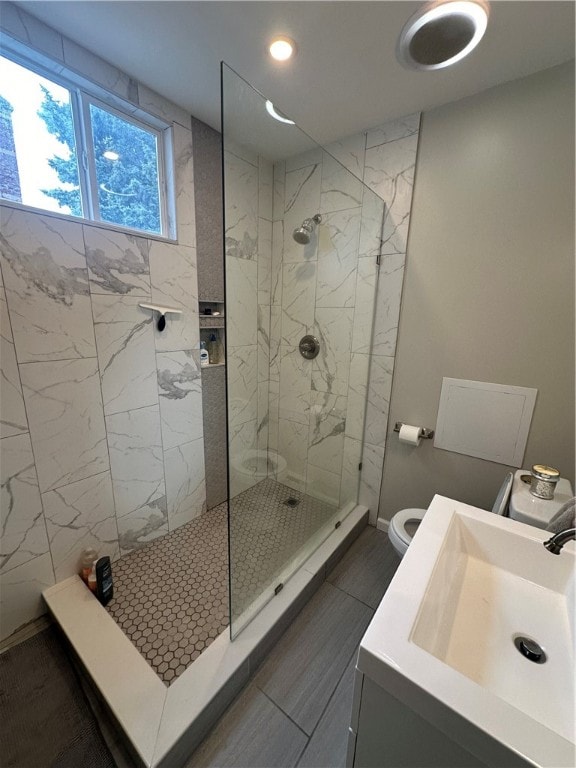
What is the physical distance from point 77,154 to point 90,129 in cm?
14

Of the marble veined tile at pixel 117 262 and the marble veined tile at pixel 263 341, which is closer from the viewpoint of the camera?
the marble veined tile at pixel 117 262

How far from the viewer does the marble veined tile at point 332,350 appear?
196 centimetres

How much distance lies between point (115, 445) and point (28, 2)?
5.94 ft

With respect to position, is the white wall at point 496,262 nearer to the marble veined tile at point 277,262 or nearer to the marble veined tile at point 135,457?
the marble veined tile at point 277,262

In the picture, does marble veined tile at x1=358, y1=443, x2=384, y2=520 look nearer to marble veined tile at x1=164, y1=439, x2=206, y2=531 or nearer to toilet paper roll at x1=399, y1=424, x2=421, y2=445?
toilet paper roll at x1=399, y1=424, x2=421, y2=445

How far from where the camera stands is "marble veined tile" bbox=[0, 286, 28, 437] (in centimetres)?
124

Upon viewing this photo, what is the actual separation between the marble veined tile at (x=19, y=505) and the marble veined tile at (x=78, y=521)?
0.05 meters

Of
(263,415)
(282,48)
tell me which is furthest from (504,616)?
(282,48)

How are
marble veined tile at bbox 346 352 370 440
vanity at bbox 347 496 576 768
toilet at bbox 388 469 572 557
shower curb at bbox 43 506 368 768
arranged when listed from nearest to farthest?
vanity at bbox 347 496 576 768 → shower curb at bbox 43 506 368 768 → toilet at bbox 388 469 572 557 → marble veined tile at bbox 346 352 370 440

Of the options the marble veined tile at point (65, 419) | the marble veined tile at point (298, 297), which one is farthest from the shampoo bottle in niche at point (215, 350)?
the marble veined tile at point (65, 419)

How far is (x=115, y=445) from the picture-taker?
5.47ft

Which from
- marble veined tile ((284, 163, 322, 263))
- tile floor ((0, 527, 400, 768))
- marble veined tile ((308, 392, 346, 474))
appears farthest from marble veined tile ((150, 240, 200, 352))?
tile floor ((0, 527, 400, 768))

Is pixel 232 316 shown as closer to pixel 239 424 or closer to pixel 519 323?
pixel 239 424

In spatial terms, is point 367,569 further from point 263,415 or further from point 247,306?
point 247,306
